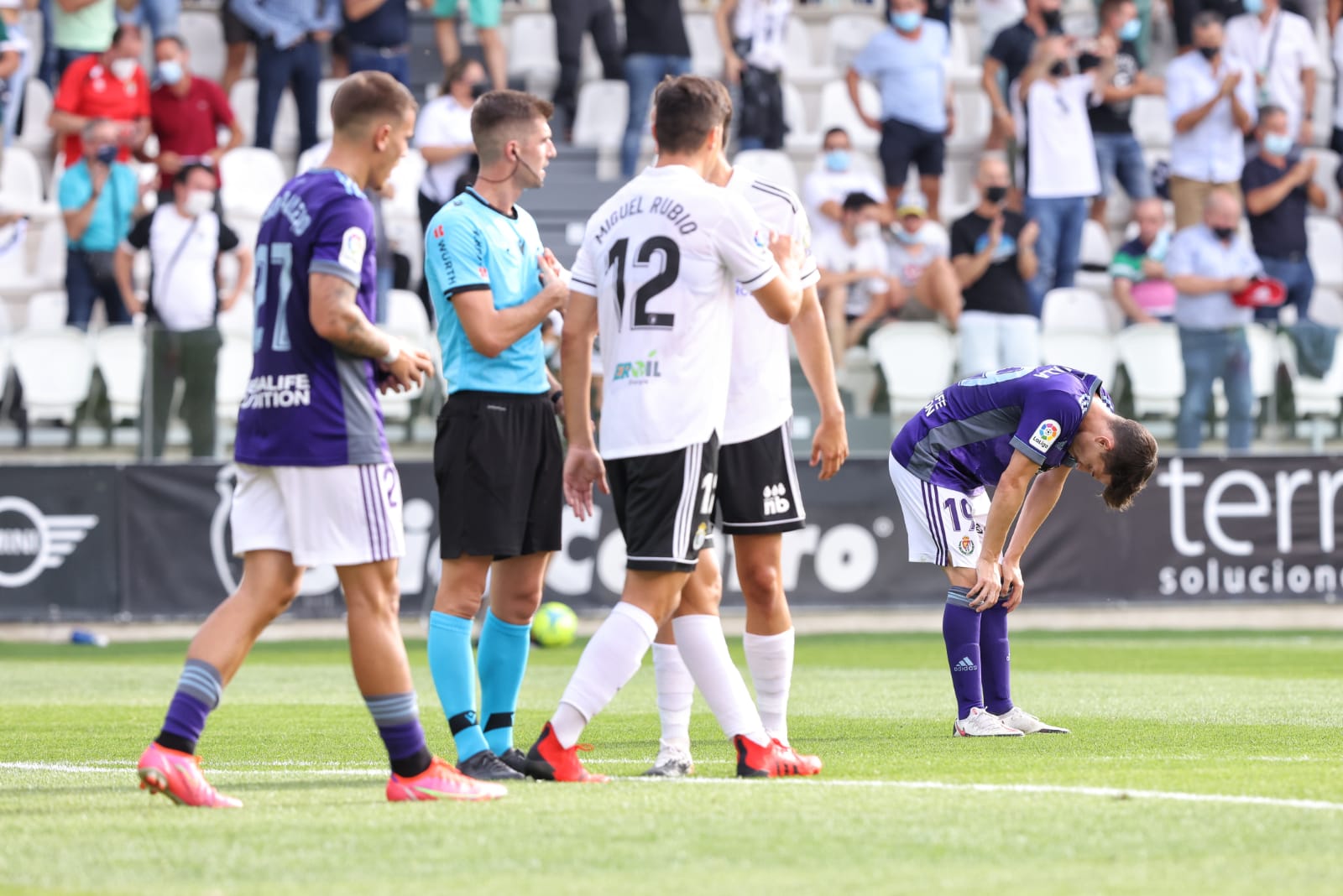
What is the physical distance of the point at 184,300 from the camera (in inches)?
620

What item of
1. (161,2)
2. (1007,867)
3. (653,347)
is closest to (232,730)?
(653,347)

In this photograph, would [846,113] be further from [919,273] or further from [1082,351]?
[1082,351]

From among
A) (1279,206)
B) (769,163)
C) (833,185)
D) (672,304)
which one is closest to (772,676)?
(672,304)

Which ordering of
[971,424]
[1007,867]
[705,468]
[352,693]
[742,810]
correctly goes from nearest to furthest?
[1007,867]
[742,810]
[705,468]
[971,424]
[352,693]

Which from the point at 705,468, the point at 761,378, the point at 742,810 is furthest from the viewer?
the point at 761,378

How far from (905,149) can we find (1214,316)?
3586 mm

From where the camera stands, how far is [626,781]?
6.22 m

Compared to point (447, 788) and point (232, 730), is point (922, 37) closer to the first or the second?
point (232, 730)

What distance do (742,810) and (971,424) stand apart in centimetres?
343

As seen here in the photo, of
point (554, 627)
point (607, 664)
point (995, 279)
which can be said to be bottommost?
point (554, 627)

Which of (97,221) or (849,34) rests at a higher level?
(849,34)

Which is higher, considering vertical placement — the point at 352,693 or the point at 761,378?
the point at 761,378

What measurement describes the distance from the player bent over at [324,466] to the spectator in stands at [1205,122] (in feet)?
49.7

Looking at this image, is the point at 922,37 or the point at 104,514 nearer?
the point at 104,514
